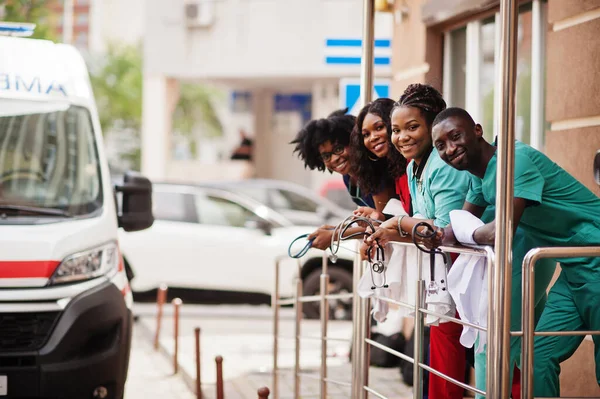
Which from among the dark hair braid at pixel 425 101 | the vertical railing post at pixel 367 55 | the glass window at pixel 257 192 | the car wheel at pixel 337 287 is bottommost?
the car wheel at pixel 337 287

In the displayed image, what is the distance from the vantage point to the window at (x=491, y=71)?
23.5ft

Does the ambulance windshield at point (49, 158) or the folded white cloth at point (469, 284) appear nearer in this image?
the folded white cloth at point (469, 284)

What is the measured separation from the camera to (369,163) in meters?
5.32

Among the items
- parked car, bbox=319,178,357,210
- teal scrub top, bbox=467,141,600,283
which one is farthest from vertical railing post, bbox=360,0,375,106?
parked car, bbox=319,178,357,210

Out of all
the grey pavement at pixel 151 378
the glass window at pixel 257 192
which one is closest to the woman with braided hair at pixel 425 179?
the grey pavement at pixel 151 378

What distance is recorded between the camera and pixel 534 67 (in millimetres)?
7180

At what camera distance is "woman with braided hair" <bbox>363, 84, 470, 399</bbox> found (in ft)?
14.9

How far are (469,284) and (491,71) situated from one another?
12.8 feet

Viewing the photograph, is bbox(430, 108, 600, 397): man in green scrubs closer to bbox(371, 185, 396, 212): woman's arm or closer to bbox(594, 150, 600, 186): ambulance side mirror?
bbox(371, 185, 396, 212): woman's arm

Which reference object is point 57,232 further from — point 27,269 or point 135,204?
point 135,204

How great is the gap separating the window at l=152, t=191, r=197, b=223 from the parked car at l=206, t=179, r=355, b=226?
1.62 ft

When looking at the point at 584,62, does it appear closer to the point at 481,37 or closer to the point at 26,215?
the point at 481,37

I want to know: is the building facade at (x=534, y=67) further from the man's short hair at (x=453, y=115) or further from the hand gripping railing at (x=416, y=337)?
the hand gripping railing at (x=416, y=337)

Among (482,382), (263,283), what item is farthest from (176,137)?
(482,382)
